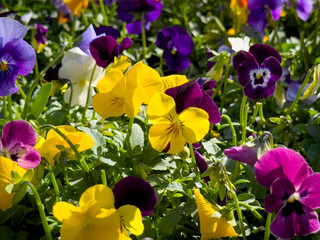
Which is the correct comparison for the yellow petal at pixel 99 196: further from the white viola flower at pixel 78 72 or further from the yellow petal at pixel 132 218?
the white viola flower at pixel 78 72

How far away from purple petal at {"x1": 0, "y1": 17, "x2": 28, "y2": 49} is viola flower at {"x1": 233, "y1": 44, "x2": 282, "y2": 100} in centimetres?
51

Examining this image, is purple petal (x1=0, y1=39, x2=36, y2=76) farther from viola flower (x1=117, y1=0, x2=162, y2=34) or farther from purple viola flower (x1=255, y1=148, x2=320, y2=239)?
viola flower (x1=117, y1=0, x2=162, y2=34)

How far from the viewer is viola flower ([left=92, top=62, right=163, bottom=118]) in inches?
47.2

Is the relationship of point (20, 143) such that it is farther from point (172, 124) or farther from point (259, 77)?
point (259, 77)

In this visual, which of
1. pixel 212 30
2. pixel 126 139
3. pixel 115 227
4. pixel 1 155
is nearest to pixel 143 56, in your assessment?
pixel 212 30

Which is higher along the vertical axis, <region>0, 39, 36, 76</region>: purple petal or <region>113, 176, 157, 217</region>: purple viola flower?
<region>0, 39, 36, 76</region>: purple petal

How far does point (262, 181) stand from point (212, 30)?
174 centimetres

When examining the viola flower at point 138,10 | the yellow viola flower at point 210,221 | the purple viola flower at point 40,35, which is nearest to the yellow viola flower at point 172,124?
the yellow viola flower at point 210,221

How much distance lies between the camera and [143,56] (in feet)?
7.58

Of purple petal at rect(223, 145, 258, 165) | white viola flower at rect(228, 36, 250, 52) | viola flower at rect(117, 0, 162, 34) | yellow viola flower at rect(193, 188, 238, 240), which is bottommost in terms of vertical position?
viola flower at rect(117, 0, 162, 34)

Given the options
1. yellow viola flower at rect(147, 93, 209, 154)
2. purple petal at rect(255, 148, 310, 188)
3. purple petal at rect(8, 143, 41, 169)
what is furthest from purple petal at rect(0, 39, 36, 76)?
purple petal at rect(255, 148, 310, 188)

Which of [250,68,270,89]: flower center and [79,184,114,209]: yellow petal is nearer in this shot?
[79,184,114,209]: yellow petal

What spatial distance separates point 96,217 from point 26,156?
0.78ft

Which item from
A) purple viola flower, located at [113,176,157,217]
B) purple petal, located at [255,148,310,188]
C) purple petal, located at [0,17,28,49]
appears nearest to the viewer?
purple petal, located at [255,148,310,188]
